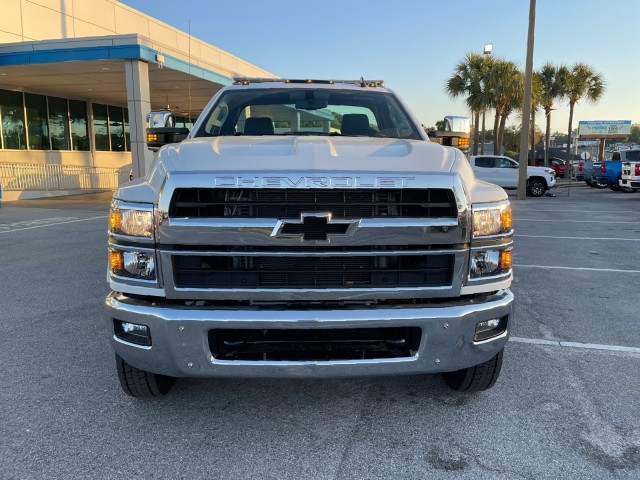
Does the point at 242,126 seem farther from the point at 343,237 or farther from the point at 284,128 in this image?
the point at 343,237

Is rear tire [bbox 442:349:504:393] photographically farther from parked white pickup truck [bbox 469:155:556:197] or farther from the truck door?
the truck door

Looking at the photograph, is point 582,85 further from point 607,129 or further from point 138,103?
point 138,103

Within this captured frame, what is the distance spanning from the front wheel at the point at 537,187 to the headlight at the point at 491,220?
2108cm

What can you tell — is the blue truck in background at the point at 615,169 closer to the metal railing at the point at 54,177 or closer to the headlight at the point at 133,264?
the metal railing at the point at 54,177

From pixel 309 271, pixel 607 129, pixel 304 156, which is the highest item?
pixel 607 129

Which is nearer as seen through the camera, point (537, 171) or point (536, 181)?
point (537, 171)

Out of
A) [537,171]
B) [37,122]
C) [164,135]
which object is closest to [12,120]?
[37,122]

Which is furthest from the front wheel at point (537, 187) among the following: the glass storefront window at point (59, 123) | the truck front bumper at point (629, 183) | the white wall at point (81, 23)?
the glass storefront window at point (59, 123)

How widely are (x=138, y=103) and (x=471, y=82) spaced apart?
2238cm

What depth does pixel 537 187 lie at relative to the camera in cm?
2205

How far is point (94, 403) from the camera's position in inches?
122

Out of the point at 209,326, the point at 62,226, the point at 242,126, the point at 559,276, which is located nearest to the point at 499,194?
the point at 209,326

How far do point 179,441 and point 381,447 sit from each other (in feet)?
3.47

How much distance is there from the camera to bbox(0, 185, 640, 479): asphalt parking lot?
8.18 feet
